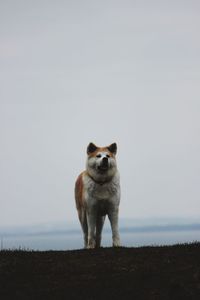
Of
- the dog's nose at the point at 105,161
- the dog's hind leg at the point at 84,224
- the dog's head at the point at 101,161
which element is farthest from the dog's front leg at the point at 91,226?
the dog's nose at the point at 105,161

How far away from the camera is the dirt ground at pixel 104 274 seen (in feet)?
42.1

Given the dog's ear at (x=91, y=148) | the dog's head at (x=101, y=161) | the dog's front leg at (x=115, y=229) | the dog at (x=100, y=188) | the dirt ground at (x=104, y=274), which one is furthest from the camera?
the dog's ear at (x=91, y=148)

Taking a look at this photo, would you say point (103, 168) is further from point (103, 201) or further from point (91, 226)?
point (91, 226)

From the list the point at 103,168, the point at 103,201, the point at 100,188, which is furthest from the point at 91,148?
the point at 103,201

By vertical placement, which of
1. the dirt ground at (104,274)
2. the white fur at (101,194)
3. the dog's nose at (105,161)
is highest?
the dog's nose at (105,161)

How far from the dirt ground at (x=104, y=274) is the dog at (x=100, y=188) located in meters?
1.91

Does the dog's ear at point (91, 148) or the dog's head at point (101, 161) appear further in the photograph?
the dog's ear at point (91, 148)

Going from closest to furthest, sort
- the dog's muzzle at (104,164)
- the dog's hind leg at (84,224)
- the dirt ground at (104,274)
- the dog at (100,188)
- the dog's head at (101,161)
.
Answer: the dirt ground at (104,274)
the dog's muzzle at (104,164)
the dog's head at (101,161)
the dog at (100,188)
the dog's hind leg at (84,224)

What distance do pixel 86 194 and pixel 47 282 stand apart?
189 inches

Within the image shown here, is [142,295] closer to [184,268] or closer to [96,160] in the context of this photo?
[184,268]

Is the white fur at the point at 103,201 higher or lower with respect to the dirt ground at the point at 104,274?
higher

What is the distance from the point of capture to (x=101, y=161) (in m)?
17.6

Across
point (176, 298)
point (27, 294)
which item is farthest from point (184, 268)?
point (27, 294)

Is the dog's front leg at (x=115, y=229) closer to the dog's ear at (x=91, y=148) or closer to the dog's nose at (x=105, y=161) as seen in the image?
the dog's nose at (x=105, y=161)
